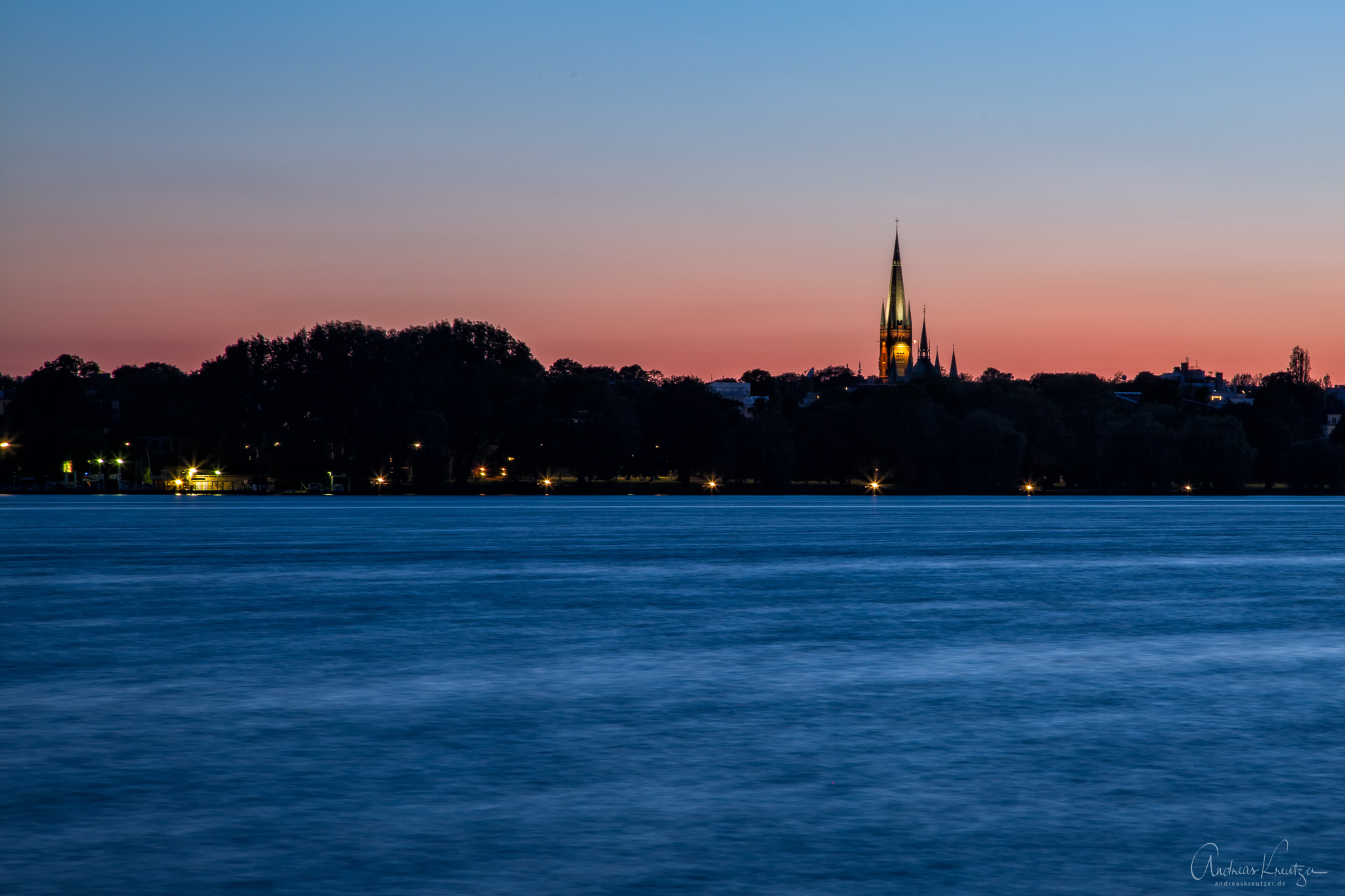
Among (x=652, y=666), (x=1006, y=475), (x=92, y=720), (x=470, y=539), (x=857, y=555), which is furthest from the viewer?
(x=1006, y=475)

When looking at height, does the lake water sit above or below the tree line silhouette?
below

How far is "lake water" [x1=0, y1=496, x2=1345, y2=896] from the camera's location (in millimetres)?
11930

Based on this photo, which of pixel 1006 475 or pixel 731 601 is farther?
pixel 1006 475

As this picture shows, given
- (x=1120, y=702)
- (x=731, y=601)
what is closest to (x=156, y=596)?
(x=731, y=601)

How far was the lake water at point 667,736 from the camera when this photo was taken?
39.1ft

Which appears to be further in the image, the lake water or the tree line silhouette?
the tree line silhouette

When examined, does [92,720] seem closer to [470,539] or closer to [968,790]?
[968,790]

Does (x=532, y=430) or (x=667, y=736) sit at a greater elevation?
(x=532, y=430)

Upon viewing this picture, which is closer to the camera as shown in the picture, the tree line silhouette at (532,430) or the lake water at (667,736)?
the lake water at (667,736)

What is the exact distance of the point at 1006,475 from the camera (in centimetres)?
18075

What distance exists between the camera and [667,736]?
1784 centimetres

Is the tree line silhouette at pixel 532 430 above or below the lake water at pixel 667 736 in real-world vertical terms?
above

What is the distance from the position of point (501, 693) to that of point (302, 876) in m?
10.2

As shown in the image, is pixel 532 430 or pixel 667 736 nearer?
pixel 667 736
